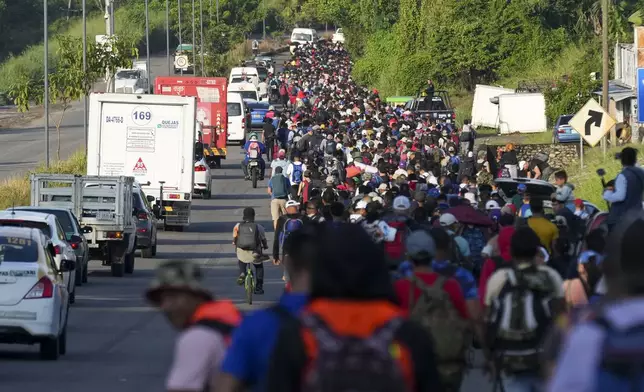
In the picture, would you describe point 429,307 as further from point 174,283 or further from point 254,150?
point 254,150

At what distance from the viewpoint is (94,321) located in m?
21.6

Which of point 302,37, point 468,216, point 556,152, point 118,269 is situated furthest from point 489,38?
point 468,216

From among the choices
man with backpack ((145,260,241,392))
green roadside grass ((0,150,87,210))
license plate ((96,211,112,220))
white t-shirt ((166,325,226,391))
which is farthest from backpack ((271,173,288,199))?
white t-shirt ((166,325,226,391))

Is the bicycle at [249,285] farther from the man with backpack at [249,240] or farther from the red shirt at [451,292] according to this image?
the red shirt at [451,292]

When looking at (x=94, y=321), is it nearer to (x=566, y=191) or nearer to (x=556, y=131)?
(x=566, y=191)

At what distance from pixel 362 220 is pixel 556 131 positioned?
106 feet

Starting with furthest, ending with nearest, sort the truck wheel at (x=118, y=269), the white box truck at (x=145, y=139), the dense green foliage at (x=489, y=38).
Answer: the dense green foliage at (x=489, y=38), the white box truck at (x=145, y=139), the truck wheel at (x=118, y=269)

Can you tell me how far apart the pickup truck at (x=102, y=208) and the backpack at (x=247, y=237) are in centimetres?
544

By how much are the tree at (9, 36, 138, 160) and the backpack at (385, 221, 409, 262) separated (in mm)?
31016

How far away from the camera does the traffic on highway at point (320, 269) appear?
560 cm

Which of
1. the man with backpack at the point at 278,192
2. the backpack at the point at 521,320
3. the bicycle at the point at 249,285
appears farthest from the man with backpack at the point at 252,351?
the man with backpack at the point at 278,192

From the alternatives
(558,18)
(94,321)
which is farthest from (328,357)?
(558,18)

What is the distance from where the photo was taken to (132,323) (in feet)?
70.0

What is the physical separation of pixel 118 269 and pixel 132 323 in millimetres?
6461
